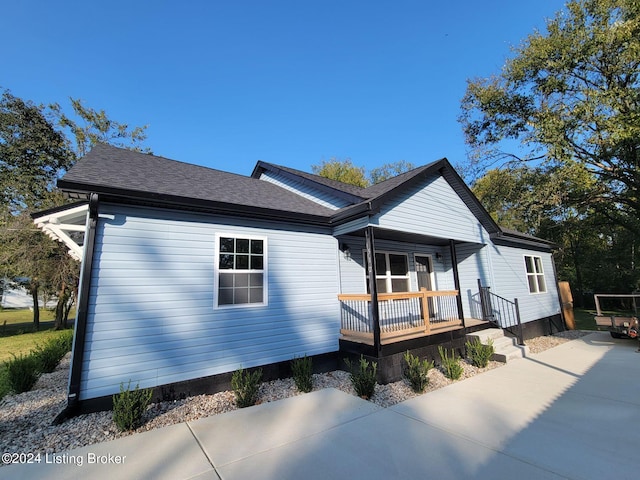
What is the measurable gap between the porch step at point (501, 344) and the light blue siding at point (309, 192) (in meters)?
5.17

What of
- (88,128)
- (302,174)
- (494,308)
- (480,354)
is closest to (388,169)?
(302,174)

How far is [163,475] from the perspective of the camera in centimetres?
289

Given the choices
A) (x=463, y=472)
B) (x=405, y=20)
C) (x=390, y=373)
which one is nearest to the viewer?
(x=463, y=472)

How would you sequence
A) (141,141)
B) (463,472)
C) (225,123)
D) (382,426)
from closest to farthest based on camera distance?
(463,472) → (382,426) → (225,123) → (141,141)

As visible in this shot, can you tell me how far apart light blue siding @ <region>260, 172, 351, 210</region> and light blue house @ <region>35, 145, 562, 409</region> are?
2.1 inches

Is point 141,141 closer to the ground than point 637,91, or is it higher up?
higher up

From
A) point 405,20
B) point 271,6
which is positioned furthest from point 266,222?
point 405,20

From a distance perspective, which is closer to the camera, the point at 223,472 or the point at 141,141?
the point at 223,472

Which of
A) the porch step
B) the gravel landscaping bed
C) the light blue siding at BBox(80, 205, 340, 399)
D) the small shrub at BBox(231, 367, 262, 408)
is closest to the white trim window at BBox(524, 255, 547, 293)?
the porch step

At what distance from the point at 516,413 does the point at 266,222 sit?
17.9ft

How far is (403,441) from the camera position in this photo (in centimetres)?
346

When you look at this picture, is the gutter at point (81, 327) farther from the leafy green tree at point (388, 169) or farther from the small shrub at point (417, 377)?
the leafy green tree at point (388, 169)

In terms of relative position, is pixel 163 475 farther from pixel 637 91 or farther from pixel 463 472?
pixel 637 91

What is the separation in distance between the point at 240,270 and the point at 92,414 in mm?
3042
